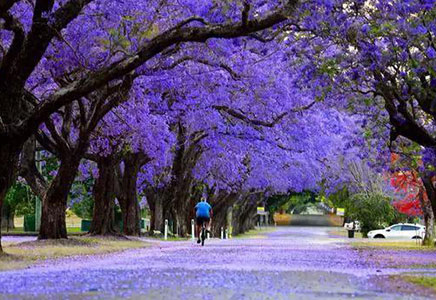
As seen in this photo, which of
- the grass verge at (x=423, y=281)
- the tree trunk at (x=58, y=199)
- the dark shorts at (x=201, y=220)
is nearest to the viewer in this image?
the grass verge at (x=423, y=281)

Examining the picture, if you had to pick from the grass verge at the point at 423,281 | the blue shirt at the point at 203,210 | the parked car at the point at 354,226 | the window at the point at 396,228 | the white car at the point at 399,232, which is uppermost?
the parked car at the point at 354,226

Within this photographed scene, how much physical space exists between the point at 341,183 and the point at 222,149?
76.1 ft

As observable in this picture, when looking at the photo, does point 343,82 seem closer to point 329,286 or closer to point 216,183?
point 329,286

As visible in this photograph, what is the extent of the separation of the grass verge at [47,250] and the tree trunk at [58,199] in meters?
0.65

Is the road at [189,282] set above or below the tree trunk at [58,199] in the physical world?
below

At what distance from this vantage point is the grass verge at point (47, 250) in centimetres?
1971

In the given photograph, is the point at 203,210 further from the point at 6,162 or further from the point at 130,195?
the point at 6,162

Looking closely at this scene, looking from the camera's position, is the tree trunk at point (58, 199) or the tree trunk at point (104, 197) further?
the tree trunk at point (104, 197)

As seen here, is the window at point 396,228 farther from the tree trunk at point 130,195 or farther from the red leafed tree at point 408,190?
the tree trunk at point 130,195

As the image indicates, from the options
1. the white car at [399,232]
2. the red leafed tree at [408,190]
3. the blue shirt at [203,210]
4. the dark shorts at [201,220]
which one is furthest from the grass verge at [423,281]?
the white car at [399,232]

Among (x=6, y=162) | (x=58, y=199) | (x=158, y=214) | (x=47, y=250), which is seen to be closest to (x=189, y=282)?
(x=6, y=162)

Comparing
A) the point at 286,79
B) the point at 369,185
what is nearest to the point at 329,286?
the point at 286,79

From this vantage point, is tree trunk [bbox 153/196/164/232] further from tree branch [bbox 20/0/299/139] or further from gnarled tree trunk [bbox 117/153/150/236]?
tree branch [bbox 20/0/299/139]

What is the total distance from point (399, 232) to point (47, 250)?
42.9 metres
